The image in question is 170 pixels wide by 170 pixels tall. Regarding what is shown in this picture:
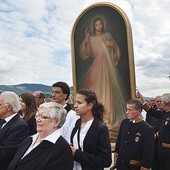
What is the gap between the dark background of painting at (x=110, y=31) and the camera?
8.16 m

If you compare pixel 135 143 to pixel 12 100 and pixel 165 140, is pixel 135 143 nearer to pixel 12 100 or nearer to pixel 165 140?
pixel 165 140

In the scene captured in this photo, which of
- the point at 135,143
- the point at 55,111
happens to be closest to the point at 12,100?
the point at 55,111

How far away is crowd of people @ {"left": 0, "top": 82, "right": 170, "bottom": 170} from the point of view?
2.59 metres

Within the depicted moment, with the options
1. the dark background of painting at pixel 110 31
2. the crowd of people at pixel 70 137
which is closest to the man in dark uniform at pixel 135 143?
the crowd of people at pixel 70 137

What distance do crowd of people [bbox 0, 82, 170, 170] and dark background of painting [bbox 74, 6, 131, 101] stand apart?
283cm

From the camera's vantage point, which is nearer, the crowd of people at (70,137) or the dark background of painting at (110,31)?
the crowd of people at (70,137)

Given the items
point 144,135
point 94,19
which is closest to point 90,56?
point 94,19

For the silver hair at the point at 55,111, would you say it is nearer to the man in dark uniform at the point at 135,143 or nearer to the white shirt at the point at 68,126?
the white shirt at the point at 68,126

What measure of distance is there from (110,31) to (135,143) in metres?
4.82

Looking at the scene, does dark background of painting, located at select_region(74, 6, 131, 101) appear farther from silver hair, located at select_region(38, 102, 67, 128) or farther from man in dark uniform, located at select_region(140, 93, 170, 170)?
silver hair, located at select_region(38, 102, 67, 128)

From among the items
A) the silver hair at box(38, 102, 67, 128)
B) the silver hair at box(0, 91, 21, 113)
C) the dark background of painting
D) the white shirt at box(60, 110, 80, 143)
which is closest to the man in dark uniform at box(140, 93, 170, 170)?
the white shirt at box(60, 110, 80, 143)

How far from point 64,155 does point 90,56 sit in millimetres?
6725

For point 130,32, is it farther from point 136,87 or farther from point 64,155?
point 64,155

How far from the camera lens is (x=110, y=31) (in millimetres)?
8586
